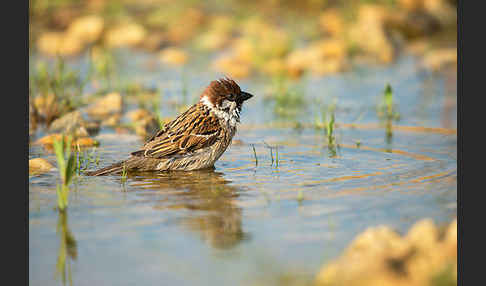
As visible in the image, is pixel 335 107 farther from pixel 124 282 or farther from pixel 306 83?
pixel 124 282

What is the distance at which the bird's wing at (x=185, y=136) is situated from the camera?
709 cm

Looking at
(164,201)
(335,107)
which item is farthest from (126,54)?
(164,201)

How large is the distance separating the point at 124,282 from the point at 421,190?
2.93 meters

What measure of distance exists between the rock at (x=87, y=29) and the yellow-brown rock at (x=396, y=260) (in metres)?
10.9

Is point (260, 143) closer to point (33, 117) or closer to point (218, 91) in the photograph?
point (218, 91)

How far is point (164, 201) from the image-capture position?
5.72 m

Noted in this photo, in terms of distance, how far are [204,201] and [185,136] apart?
1.67 m

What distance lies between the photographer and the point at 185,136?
23.9ft

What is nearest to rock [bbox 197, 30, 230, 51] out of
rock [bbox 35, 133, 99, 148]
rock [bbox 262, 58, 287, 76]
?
rock [bbox 262, 58, 287, 76]

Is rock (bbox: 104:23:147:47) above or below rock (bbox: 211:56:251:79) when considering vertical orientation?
above

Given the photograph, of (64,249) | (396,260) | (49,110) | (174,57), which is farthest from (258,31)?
(396,260)

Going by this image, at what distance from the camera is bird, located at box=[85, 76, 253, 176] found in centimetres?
702

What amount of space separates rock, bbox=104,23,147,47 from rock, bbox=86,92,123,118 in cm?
443

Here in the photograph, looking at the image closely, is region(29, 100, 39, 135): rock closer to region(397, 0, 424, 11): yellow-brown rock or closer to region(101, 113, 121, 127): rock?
region(101, 113, 121, 127): rock
